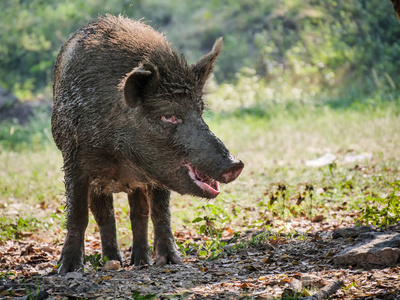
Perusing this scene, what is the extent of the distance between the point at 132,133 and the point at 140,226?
3.62ft

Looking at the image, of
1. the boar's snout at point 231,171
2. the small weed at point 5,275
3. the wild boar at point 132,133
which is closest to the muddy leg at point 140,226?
the wild boar at point 132,133

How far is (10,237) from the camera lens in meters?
5.64

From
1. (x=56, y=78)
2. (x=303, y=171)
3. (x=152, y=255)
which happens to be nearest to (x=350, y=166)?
(x=303, y=171)

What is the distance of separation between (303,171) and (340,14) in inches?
404

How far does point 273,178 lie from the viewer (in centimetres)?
787

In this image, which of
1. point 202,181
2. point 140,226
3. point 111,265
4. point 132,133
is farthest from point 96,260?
point 202,181

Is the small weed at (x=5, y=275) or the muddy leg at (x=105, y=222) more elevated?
the muddy leg at (x=105, y=222)

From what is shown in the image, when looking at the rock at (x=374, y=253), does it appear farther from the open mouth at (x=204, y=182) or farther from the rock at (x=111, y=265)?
the rock at (x=111, y=265)

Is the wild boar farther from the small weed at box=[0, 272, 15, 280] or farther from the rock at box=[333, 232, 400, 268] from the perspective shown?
the rock at box=[333, 232, 400, 268]

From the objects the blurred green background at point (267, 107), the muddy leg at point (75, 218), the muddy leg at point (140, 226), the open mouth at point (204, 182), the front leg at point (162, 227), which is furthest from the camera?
the blurred green background at point (267, 107)

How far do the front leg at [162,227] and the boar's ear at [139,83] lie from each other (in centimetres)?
92

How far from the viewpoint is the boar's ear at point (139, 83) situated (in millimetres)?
4082

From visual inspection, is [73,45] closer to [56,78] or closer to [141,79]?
[56,78]

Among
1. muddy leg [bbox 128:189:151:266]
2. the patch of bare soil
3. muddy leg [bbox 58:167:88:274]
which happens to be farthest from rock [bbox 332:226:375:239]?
muddy leg [bbox 58:167:88:274]
